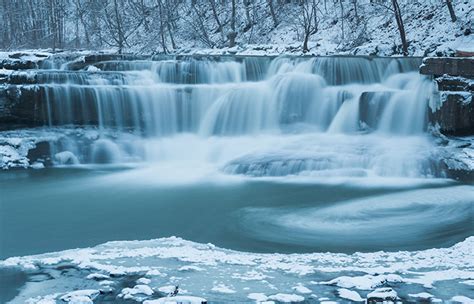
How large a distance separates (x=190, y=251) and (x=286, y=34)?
78.2ft

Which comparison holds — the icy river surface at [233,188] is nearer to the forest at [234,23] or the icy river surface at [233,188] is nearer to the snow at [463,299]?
the snow at [463,299]

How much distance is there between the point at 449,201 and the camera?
9.76 metres

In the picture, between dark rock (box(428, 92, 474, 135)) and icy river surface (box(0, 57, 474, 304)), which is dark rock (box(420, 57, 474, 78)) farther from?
dark rock (box(428, 92, 474, 135))

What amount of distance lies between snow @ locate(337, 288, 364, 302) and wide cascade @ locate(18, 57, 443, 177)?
7.13 m

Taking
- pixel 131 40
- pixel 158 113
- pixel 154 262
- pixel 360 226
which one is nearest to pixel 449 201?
pixel 360 226

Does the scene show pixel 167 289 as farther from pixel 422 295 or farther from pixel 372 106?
pixel 372 106

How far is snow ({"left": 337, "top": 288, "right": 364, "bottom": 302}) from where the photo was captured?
4.76m

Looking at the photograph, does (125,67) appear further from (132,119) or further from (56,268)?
(56,268)

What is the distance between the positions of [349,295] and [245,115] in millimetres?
10418

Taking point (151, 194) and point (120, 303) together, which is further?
point (151, 194)

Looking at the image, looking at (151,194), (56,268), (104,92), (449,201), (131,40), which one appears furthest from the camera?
(131,40)

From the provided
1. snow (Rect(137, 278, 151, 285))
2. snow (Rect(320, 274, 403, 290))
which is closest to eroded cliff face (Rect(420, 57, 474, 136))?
snow (Rect(320, 274, 403, 290))

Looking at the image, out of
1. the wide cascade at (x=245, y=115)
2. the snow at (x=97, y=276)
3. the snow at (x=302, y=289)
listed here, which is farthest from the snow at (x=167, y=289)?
the wide cascade at (x=245, y=115)

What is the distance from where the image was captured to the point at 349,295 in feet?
16.0
